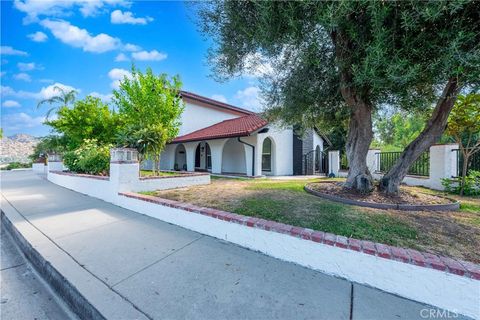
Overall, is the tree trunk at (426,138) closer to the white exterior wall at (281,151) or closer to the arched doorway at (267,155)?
the white exterior wall at (281,151)

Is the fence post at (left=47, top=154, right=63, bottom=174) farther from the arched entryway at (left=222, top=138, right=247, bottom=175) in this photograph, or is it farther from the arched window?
the arched window

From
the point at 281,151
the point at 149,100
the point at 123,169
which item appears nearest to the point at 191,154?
the point at 149,100

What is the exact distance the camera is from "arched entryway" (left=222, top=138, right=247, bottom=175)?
597 inches

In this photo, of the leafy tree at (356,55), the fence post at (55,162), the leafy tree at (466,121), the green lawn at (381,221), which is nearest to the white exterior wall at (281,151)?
the leafy tree at (356,55)

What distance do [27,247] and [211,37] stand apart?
5.92 meters

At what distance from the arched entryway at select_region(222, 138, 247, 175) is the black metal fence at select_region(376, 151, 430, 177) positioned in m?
7.96

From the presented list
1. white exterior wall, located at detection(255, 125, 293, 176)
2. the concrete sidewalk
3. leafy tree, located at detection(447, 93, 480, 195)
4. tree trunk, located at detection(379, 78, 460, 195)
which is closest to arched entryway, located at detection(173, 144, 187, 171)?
white exterior wall, located at detection(255, 125, 293, 176)

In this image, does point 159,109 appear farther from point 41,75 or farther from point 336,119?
point 41,75

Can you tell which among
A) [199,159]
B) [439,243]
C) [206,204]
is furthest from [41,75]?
[439,243]

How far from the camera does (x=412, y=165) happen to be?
854cm

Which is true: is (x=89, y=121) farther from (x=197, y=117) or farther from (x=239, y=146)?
(x=239, y=146)

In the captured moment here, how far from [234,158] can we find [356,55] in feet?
39.2

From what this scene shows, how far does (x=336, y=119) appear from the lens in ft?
24.9

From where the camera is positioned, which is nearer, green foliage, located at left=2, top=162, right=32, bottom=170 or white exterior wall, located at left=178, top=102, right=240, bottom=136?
white exterior wall, located at left=178, top=102, right=240, bottom=136
